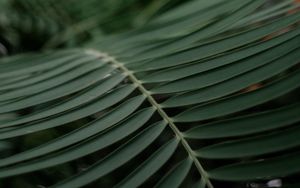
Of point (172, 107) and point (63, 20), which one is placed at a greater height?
point (63, 20)

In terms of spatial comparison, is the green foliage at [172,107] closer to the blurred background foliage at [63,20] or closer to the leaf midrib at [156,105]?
the leaf midrib at [156,105]

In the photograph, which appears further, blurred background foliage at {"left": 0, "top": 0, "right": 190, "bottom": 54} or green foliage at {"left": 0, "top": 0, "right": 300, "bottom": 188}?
blurred background foliage at {"left": 0, "top": 0, "right": 190, "bottom": 54}

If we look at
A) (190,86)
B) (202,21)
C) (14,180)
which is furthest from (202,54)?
(14,180)

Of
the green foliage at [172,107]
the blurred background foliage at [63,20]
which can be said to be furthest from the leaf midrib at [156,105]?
the blurred background foliage at [63,20]

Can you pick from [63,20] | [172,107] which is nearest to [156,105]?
[172,107]

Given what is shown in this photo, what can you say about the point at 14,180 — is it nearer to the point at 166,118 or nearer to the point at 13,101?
the point at 13,101

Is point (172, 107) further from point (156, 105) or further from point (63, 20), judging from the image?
point (63, 20)

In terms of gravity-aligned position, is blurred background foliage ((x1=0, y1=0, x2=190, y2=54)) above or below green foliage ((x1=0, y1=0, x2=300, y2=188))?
above

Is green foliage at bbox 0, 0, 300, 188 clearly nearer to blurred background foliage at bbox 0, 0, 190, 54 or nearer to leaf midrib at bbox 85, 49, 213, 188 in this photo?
leaf midrib at bbox 85, 49, 213, 188

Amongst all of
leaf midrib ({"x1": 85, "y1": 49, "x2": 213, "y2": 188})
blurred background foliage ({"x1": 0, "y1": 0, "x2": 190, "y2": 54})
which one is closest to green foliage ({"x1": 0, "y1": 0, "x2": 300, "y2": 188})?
leaf midrib ({"x1": 85, "y1": 49, "x2": 213, "y2": 188})
